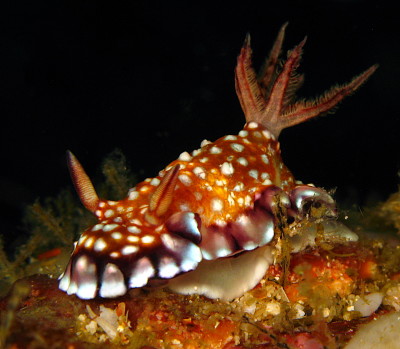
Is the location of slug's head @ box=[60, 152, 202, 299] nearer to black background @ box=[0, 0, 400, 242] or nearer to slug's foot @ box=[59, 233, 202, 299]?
slug's foot @ box=[59, 233, 202, 299]

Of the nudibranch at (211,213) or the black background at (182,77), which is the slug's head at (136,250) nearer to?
the nudibranch at (211,213)

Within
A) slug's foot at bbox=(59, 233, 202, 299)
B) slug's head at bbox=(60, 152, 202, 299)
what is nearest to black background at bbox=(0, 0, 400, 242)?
slug's head at bbox=(60, 152, 202, 299)

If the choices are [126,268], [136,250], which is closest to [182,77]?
[136,250]

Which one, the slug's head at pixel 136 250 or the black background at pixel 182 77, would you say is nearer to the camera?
the slug's head at pixel 136 250

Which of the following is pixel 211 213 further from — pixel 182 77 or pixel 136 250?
pixel 182 77

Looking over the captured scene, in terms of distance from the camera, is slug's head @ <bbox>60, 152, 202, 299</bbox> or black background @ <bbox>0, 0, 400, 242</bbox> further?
black background @ <bbox>0, 0, 400, 242</bbox>

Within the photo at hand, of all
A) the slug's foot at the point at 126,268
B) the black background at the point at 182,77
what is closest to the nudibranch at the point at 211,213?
the slug's foot at the point at 126,268
